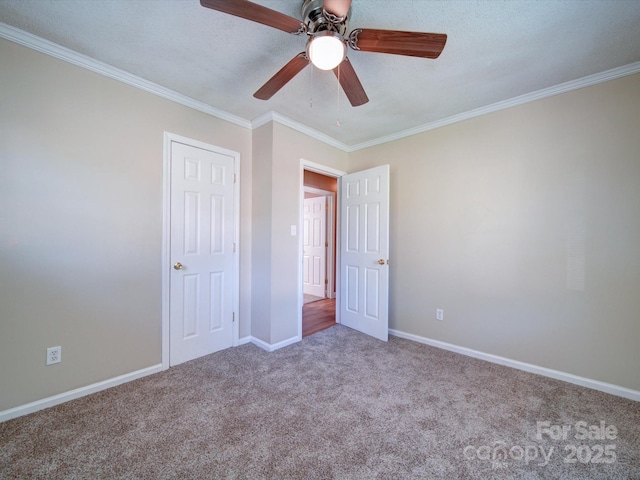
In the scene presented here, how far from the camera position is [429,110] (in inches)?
105

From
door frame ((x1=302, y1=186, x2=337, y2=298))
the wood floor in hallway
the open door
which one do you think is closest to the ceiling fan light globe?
the open door

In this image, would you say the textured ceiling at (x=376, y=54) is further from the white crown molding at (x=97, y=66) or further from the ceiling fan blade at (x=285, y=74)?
the ceiling fan blade at (x=285, y=74)

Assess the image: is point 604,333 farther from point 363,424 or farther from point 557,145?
point 363,424

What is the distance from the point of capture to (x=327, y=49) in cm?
135

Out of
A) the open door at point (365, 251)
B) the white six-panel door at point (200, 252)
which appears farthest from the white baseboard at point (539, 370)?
the white six-panel door at point (200, 252)

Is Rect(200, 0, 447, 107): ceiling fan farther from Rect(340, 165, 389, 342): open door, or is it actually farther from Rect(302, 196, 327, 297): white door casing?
Rect(302, 196, 327, 297): white door casing

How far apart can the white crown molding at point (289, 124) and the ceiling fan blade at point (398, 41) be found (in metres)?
1.49

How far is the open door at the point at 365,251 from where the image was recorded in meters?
3.10

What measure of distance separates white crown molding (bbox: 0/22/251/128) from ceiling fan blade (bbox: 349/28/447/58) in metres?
1.76

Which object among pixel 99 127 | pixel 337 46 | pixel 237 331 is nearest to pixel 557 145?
pixel 337 46

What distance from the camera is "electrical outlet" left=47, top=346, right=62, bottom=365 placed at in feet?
6.07

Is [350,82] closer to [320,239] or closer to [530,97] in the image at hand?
[530,97]

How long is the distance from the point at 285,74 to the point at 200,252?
178cm

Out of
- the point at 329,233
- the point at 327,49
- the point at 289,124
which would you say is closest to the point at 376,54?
the point at 327,49
